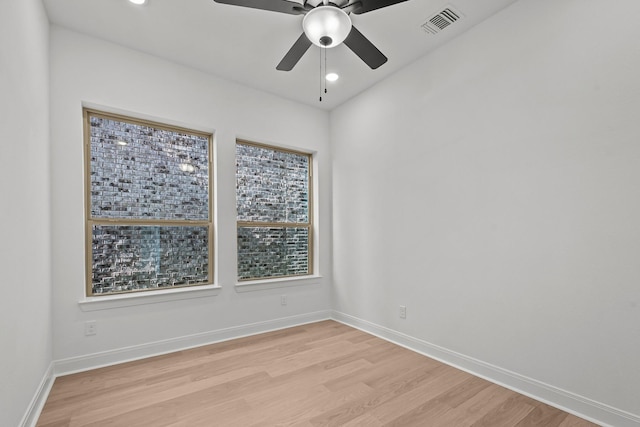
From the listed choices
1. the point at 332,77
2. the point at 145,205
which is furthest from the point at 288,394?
the point at 332,77

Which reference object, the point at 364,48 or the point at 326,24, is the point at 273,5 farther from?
the point at 364,48

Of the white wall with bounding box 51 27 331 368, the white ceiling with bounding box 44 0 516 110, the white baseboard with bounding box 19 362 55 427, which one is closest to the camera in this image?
the white baseboard with bounding box 19 362 55 427

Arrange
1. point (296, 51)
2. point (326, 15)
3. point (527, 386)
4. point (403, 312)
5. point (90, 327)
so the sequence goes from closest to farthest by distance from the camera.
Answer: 1. point (326, 15)
2. point (527, 386)
3. point (296, 51)
4. point (90, 327)
5. point (403, 312)

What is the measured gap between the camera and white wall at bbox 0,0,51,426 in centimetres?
153

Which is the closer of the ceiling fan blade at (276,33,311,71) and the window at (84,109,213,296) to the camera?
the ceiling fan blade at (276,33,311,71)

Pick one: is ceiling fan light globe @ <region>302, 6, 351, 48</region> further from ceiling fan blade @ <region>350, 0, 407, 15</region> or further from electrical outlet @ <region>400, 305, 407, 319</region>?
electrical outlet @ <region>400, 305, 407, 319</region>

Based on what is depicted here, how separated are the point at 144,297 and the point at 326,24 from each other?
9.12 ft

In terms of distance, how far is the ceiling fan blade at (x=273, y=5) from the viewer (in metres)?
1.92

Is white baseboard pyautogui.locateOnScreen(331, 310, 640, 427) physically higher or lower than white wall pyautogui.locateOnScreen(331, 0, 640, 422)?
lower

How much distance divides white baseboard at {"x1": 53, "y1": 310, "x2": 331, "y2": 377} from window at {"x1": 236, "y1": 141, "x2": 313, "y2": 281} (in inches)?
22.3

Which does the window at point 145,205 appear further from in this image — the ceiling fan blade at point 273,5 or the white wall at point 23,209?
the ceiling fan blade at point 273,5

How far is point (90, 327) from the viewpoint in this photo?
8.78 feet

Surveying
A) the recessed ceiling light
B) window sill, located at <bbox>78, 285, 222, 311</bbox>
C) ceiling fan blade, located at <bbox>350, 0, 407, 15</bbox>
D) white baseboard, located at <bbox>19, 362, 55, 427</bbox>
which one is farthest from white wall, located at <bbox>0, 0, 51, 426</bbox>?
the recessed ceiling light

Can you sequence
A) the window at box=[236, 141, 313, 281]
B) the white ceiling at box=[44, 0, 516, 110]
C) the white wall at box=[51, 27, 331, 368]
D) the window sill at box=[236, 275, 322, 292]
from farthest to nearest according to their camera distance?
the window at box=[236, 141, 313, 281] < the window sill at box=[236, 275, 322, 292] < the white wall at box=[51, 27, 331, 368] < the white ceiling at box=[44, 0, 516, 110]
